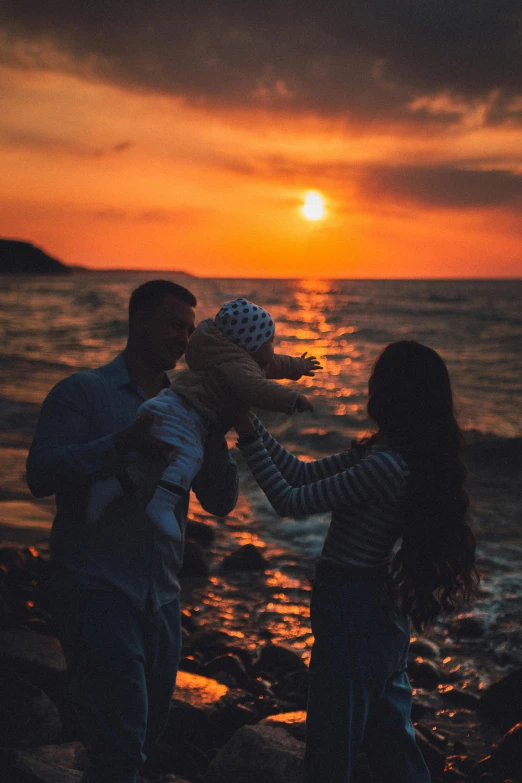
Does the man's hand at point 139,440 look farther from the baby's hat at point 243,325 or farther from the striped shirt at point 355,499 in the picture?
the baby's hat at point 243,325

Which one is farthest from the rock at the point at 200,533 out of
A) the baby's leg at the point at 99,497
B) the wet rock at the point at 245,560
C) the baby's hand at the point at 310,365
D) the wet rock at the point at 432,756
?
A: the baby's leg at the point at 99,497

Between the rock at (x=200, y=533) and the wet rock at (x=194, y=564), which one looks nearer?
the wet rock at (x=194, y=564)

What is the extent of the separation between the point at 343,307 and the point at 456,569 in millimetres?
72263

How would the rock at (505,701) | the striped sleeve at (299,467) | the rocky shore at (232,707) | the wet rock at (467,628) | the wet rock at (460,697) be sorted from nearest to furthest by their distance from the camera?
1. the striped sleeve at (299,467)
2. the rocky shore at (232,707)
3. the rock at (505,701)
4. the wet rock at (460,697)
5. the wet rock at (467,628)

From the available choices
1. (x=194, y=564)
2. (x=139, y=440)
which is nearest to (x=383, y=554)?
(x=139, y=440)

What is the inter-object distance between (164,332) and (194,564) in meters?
5.25

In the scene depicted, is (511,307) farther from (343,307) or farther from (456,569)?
(456,569)

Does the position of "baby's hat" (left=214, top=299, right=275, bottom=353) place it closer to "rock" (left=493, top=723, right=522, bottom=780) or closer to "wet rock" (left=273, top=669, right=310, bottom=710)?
"rock" (left=493, top=723, right=522, bottom=780)

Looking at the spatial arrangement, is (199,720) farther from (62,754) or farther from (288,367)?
(288,367)

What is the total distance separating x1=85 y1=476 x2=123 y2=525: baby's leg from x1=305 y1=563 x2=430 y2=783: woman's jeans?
917 mm

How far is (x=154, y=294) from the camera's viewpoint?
343cm

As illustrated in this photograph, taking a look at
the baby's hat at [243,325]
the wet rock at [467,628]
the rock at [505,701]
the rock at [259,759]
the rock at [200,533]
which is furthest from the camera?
the rock at [200,533]

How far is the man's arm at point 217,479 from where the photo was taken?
3.37 metres

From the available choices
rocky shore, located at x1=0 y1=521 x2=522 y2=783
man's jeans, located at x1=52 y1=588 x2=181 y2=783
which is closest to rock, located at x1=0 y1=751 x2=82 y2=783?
rocky shore, located at x1=0 y1=521 x2=522 y2=783
